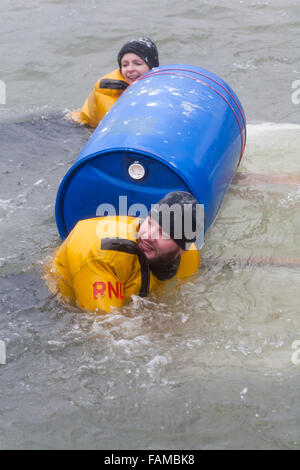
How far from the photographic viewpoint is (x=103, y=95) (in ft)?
19.4

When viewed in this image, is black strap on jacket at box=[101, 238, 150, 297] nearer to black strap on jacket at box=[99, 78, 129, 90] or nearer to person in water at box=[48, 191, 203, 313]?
person in water at box=[48, 191, 203, 313]

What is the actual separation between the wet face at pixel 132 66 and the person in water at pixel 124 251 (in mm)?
2725

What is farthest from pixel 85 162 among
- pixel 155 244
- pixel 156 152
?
pixel 155 244

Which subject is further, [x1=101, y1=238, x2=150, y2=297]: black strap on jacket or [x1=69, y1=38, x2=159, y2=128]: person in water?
[x1=69, y1=38, x2=159, y2=128]: person in water

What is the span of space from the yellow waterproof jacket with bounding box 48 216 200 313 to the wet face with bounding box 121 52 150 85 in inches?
107

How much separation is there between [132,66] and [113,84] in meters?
0.27

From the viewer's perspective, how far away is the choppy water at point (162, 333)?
282cm

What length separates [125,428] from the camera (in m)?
2.81

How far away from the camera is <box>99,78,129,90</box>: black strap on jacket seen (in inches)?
228

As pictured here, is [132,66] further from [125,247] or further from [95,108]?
[125,247]

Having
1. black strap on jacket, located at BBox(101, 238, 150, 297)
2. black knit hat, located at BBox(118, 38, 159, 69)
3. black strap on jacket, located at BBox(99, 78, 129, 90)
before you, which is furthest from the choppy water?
black knit hat, located at BBox(118, 38, 159, 69)

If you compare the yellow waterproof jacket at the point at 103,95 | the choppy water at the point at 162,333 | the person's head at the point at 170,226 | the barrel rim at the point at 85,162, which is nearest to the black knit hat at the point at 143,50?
the yellow waterproof jacket at the point at 103,95

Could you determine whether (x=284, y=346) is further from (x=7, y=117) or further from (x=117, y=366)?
(x=7, y=117)

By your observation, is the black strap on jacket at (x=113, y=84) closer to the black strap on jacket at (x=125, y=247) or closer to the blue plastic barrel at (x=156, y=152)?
the blue plastic barrel at (x=156, y=152)
